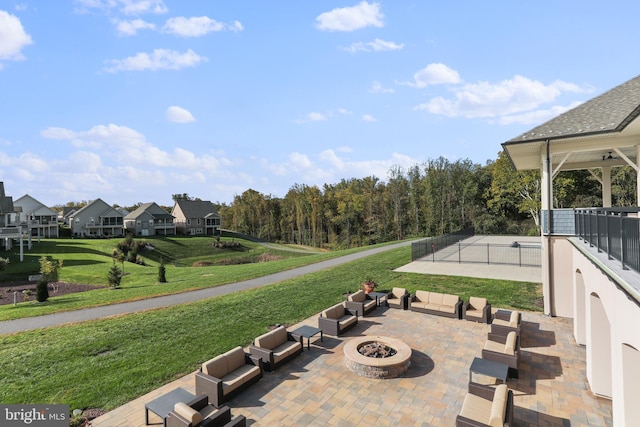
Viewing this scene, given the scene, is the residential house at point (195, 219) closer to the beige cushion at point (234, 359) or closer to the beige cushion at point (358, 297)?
the beige cushion at point (358, 297)

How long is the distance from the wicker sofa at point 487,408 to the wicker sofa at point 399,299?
21.4 feet

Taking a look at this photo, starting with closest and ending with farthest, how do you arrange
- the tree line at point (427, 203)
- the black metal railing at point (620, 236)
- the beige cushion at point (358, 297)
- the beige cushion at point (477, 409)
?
the black metal railing at point (620, 236), the beige cushion at point (477, 409), the beige cushion at point (358, 297), the tree line at point (427, 203)

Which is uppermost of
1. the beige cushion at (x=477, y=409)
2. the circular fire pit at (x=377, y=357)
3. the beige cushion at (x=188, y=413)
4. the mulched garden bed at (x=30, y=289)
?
the beige cushion at (x=188, y=413)

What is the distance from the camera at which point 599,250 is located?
6230mm

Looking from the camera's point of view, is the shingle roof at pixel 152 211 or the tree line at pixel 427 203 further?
the shingle roof at pixel 152 211

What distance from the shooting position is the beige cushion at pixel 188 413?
5.48 metres

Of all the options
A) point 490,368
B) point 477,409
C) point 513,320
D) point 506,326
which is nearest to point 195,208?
point 513,320

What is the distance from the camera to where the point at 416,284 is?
16.5 meters

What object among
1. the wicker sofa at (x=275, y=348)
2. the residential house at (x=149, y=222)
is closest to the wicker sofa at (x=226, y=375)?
the wicker sofa at (x=275, y=348)

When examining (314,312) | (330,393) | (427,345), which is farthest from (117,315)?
(427,345)

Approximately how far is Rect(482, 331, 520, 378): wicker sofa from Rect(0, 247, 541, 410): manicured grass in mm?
5254

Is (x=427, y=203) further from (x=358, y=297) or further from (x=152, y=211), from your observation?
(x=152, y=211)

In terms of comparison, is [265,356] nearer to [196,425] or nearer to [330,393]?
[330,393]

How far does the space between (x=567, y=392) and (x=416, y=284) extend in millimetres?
9488
